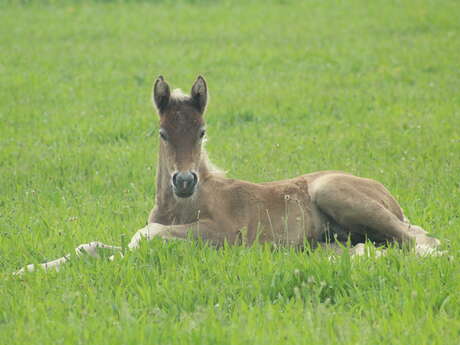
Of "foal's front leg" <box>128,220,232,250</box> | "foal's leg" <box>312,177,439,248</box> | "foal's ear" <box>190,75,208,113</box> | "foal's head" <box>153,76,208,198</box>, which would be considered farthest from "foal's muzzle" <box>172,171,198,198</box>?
"foal's leg" <box>312,177,439,248</box>

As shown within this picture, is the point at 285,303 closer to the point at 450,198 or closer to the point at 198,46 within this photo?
the point at 450,198

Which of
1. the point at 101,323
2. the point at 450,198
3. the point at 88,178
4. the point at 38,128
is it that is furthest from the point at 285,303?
the point at 38,128

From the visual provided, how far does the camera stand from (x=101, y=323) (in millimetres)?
4551

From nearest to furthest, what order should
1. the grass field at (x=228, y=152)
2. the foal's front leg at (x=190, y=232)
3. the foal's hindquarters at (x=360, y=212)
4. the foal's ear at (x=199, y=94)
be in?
the grass field at (x=228, y=152) → the foal's front leg at (x=190, y=232) → the foal's hindquarters at (x=360, y=212) → the foal's ear at (x=199, y=94)

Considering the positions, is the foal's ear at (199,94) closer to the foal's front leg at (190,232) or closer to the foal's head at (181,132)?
the foal's head at (181,132)

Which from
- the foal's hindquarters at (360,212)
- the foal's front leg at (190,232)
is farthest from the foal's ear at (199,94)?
the foal's hindquarters at (360,212)

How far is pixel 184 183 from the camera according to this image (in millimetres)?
5980

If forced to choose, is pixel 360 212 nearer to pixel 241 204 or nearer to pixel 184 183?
pixel 241 204

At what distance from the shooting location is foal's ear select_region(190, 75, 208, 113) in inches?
260

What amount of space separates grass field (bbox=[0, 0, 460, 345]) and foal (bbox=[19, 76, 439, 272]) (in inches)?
16.5

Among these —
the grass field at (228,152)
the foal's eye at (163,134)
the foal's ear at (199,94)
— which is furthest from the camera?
the foal's ear at (199,94)

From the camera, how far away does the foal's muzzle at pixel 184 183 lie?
5.99 meters

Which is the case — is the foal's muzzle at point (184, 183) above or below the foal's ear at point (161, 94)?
below

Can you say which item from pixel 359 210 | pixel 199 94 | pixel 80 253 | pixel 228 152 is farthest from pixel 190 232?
pixel 228 152
